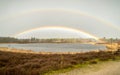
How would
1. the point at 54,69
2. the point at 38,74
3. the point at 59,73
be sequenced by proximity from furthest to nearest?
1. the point at 54,69
2. the point at 59,73
3. the point at 38,74

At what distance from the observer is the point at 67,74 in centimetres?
1672

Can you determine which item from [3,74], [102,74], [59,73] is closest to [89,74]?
[102,74]

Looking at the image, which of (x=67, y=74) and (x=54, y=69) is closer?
(x=67, y=74)

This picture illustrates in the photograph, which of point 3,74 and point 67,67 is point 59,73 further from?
point 3,74

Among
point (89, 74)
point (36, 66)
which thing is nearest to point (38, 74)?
point (89, 74)

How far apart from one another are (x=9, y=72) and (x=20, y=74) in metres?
0.84

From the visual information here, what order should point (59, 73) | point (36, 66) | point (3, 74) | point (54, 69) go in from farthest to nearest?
point (36, 66)
point (54, 69)
point (59, 73)
point (3, 74)

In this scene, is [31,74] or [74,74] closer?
[31,74]

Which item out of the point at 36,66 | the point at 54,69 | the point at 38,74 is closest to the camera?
the point at 38,74

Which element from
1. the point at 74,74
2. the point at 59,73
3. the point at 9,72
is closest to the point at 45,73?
the point at 59,73

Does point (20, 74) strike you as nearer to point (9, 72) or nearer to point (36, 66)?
point (9, 72)

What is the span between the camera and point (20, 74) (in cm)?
1441

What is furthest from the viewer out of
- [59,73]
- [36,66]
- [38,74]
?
[36,66]

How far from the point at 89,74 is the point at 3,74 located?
6490mm
